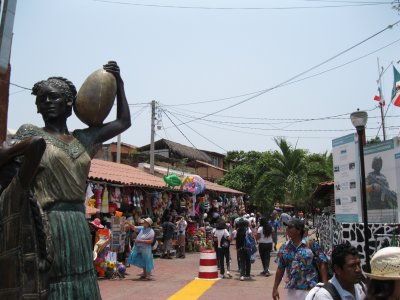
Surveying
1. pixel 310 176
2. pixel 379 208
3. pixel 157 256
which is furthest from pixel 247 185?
pixel 379 208

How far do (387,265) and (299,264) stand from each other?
9.30 ft

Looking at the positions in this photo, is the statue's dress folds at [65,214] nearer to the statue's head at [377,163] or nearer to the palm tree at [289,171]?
the statue's head at [377,163]

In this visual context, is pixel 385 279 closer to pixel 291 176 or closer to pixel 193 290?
pixel 193 290

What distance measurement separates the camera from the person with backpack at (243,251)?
11.0 meters

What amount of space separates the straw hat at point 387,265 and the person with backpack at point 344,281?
1.02m

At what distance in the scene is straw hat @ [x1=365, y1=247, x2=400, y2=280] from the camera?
2094 mm

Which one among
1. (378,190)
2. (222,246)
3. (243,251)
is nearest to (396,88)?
(378,190)

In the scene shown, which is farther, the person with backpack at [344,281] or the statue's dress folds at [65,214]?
the person with backpack at [344,281]

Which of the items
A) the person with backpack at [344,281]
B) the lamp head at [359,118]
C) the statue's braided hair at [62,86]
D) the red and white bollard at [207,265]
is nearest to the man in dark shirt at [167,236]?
the red and white bollard at [207,265]

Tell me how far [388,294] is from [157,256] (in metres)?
14.6

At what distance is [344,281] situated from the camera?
3.30 metres

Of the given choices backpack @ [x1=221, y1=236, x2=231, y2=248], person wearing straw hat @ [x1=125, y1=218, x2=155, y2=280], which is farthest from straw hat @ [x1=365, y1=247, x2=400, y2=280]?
backpack @ [x1=221, y1=236, x2=231, y2=248]

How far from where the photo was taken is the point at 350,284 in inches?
130

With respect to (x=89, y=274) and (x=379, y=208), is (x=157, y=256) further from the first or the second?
(x=89, y=274)
